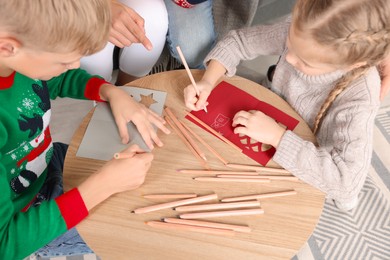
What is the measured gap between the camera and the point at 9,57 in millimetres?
621

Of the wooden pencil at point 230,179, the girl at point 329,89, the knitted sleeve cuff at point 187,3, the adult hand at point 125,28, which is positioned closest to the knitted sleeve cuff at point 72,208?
the wooden pencil at point 230,179

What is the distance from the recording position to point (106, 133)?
2.79ft

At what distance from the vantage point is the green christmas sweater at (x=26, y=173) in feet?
2.24

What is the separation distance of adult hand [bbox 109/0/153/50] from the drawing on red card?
10.6 inches

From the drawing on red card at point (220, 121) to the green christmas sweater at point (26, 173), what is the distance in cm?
28

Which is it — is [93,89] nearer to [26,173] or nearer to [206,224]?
[26,173]

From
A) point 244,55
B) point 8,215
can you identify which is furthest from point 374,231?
point 8,215

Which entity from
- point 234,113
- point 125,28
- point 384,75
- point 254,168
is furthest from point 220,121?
point 384,75

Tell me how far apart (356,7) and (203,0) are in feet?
1.85

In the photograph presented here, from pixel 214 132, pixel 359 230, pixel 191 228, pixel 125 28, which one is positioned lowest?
pixel 359 230

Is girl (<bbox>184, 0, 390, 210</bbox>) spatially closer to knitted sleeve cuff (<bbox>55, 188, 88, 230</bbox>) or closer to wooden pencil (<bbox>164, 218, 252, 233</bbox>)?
wooden pencil (<bbox>164, 218, 252, 233</bbox>)

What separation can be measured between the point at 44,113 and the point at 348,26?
2.02ft

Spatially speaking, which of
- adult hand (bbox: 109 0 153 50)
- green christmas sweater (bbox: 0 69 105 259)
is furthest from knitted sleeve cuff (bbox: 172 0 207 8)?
green christmas sweater (bbox: 0 69 105 259)

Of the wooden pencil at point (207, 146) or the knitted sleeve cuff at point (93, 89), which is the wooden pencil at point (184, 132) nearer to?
the wooden pencil at point (207, 146)
